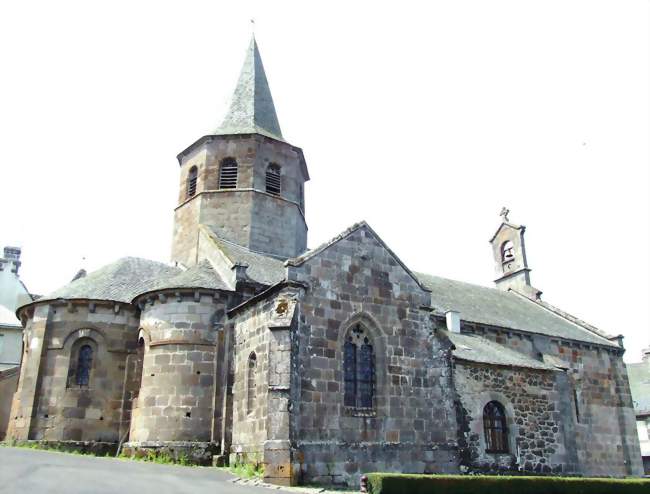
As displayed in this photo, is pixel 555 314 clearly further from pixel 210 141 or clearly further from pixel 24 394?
pixel 24 394

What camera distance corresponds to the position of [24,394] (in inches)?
793

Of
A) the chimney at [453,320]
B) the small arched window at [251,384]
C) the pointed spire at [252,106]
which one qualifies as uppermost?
the pointed spire at [252,106]

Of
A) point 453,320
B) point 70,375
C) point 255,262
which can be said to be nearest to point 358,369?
point 255,262

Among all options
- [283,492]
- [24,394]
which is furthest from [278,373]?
[24,394]

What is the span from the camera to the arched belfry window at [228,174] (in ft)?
86.3

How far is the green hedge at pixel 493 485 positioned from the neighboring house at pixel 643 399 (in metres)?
21.6

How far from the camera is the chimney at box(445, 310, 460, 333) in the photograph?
24.9 metres

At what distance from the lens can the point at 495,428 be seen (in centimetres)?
2059

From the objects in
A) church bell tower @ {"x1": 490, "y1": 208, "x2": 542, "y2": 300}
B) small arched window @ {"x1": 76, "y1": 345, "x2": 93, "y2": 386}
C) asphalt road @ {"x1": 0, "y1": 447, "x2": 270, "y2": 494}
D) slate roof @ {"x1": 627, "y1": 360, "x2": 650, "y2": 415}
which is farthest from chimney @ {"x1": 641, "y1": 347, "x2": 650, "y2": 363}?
small arched window @ {"x1": 76, "y1": 345, "x2": 93, "y2": 386}

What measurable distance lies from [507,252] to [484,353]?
15971 millimetres

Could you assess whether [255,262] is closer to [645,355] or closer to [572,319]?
[572,319]

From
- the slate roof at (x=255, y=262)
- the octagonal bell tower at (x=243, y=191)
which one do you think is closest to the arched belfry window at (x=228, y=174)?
the octagonal bell tower at (x=243, y=191)

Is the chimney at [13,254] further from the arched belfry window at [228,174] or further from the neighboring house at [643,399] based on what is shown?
the neighboring house at [643,399]

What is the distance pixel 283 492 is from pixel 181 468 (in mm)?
4406
